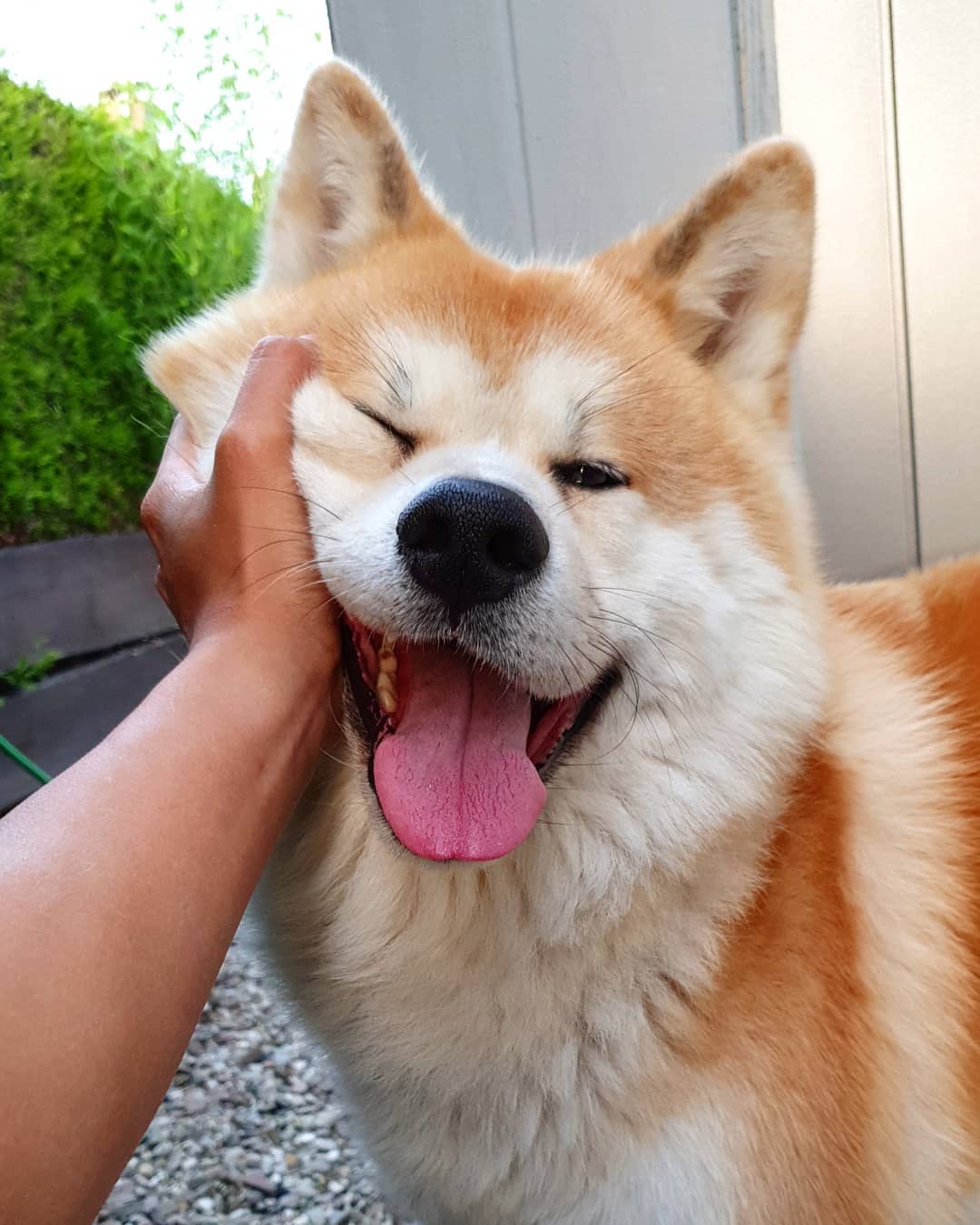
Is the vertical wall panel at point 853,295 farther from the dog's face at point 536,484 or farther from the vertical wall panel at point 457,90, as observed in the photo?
the dog's face at point 536,484

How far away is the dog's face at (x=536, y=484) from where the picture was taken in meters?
1.11

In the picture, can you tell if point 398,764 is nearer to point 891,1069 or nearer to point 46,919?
point 46,919

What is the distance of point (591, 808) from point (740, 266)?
2.96 ft

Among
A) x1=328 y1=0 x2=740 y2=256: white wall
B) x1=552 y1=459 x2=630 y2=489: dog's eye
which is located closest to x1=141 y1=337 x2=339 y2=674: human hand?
x1=552 y1=459 x2=630 y2=489: dog's eye

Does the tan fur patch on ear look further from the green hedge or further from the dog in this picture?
the green hedge

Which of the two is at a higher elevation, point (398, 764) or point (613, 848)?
point (398, 764)

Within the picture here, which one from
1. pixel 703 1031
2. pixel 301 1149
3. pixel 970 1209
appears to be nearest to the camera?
pixel 703 1031

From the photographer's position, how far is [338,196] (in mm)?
1546

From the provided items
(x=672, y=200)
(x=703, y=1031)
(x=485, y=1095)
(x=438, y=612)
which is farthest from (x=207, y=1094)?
(x=672, y=200)

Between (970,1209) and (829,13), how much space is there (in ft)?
10.0

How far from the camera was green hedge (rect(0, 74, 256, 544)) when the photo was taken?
107 inches

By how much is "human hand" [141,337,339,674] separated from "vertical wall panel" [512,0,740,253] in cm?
188

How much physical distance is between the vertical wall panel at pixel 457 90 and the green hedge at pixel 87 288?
0.65 metres

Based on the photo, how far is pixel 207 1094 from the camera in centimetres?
240
